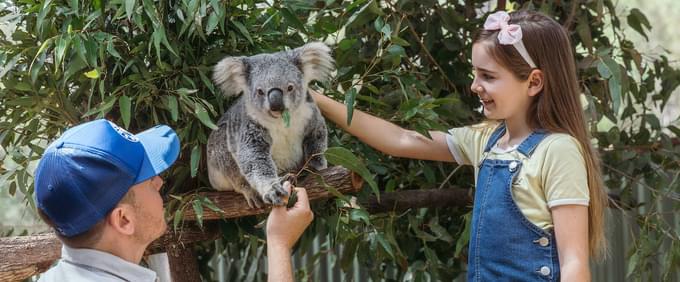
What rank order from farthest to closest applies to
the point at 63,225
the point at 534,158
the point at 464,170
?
the point at 464,170 < the point at 534,158 < the point at 63,225

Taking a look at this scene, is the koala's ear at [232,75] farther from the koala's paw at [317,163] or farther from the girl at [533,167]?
the girl at [533,167]

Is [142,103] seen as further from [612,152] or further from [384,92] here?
[612,152]

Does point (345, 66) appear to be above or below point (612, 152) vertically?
above

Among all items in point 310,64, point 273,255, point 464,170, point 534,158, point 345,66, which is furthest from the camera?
point 464,170

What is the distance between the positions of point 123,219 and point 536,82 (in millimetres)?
1162

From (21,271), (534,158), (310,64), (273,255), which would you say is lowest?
(21,271)

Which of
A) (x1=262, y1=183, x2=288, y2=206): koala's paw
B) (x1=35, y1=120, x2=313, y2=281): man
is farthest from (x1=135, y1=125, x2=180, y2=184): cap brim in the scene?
(x1=262, y1=183, x2=288, y2=206): koala's paw

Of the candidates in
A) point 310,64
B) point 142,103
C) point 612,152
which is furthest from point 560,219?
point 612,152

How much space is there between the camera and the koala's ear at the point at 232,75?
2568 mm

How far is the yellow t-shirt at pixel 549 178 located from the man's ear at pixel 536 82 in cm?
13

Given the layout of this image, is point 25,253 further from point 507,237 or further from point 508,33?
point 508,33

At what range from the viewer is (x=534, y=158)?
7.12ft

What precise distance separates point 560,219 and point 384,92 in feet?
4.61

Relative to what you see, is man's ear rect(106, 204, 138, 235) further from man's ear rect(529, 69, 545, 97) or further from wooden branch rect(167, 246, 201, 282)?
wooden branch rect(167, 246, 201, 282)
